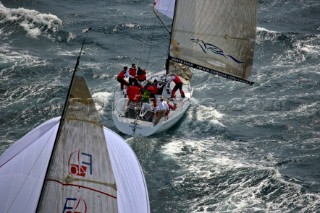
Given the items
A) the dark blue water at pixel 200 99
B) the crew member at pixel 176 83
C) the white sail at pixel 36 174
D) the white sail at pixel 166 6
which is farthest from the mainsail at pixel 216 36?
the white sail at pixel 36 174

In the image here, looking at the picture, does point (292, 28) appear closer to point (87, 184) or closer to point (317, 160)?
point (317, 160)

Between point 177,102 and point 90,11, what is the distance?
21400 millimetres

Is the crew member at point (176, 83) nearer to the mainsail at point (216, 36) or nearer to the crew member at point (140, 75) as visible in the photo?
the mainsail at point (216, 36)

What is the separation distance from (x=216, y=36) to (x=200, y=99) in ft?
18.8

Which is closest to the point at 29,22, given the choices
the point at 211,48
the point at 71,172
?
the point at 211,48

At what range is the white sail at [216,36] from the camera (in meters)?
32.3

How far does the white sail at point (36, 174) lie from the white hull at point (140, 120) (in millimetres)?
7113

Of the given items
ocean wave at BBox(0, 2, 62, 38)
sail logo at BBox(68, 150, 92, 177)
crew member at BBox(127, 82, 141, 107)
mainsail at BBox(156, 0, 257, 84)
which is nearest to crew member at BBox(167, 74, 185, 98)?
mainsail at BBox(156, 0, 257, 84)

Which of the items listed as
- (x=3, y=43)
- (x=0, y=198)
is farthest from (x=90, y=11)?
(x=0, y=198)

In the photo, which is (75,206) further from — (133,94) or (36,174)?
(133,94)

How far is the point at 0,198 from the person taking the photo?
64.4 ft

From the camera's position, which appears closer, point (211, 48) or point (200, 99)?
point (211, 48)

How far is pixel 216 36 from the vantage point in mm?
33406

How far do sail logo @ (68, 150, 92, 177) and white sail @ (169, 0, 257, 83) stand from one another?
1706cm
